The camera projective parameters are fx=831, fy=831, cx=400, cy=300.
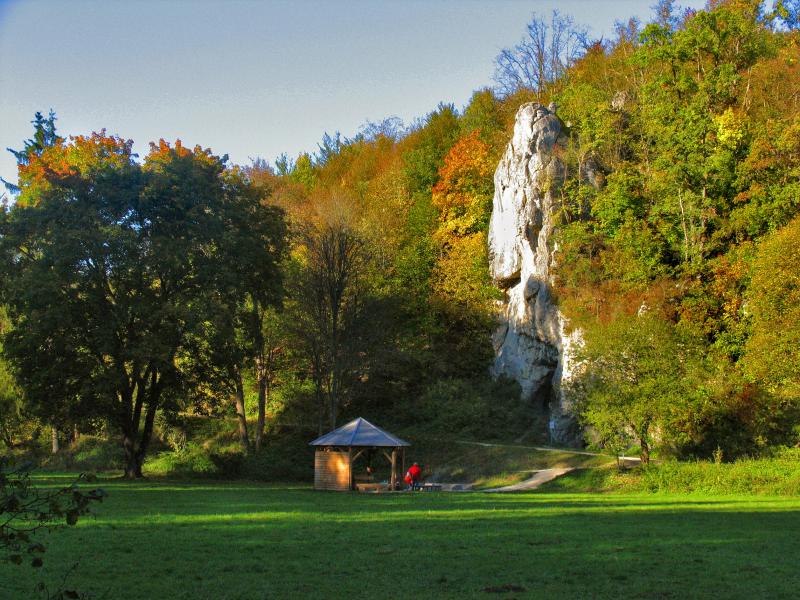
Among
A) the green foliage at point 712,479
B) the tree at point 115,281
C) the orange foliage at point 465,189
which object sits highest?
the orange foliage at point 465,189

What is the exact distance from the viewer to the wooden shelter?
3181 centimetres

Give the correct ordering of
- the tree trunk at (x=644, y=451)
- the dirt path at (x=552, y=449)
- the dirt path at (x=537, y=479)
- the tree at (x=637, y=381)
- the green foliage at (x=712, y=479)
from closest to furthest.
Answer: the green foliage at (x=712, y=479), the dirt path at (x=537, y=479), the tree at (x=637, y=381), the tree trunk at (x=644, y=451), the dirt path at (x=552, y=449)

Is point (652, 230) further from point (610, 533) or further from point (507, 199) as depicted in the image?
point (610, 533)

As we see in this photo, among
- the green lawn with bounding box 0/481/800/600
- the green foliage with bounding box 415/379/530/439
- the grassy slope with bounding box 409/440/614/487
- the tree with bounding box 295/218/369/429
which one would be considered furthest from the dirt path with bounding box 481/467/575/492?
the tree with bounding box 295/218/369/429

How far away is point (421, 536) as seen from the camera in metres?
15.1

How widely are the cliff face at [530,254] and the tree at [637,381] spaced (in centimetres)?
1078

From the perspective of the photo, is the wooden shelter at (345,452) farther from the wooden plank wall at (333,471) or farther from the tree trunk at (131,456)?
the tree trunk at (131,456)

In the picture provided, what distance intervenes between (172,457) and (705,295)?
1062 inches

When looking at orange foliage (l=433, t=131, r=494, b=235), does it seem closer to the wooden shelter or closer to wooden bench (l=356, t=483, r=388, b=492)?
the wooden shelter

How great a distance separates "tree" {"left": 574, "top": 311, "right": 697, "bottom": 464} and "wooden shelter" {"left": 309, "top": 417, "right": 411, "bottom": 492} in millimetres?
8174

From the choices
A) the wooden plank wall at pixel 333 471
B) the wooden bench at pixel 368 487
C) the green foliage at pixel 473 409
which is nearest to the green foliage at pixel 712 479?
the wooden bench at pixel 368 487

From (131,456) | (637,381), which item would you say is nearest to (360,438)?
(131,456)

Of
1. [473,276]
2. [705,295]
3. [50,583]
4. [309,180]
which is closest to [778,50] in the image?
[705,295]

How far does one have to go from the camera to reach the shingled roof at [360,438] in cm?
3177
